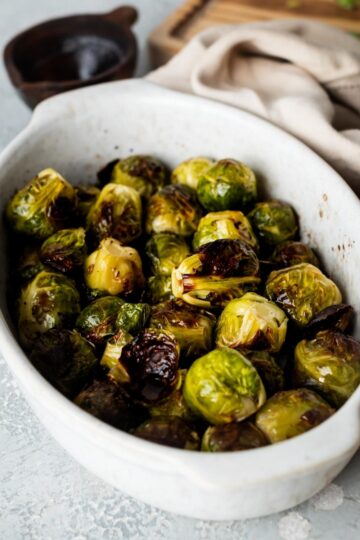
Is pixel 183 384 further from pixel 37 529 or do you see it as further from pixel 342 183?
pixel 342 183

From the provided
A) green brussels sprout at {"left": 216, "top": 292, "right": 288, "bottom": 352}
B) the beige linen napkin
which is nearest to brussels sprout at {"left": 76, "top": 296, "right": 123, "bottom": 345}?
green brussels sprout at {"left": 216, "top": 292, "right": 288, "bottom": 352}

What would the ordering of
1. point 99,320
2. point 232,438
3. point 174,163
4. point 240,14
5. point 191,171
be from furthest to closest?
1. point 240,14
2. point 174,163
3. point 191,171
4. point 99,320
5. point 232,438

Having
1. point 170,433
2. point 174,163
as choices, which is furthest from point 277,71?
point 170,433

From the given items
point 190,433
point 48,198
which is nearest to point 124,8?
point 48,198

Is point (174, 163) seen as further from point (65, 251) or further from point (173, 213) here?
Answer: point (65, 251)

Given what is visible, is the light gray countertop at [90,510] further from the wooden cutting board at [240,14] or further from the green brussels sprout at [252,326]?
the wooden cutting board at [240,14]

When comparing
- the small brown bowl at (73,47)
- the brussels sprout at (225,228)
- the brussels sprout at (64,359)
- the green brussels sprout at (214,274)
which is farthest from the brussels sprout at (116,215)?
the small brown bowl at (73,47)

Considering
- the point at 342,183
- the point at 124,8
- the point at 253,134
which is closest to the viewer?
the point at 342,183
